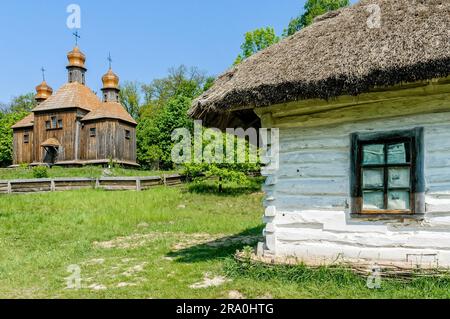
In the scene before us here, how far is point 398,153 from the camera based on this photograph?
5.60 meters

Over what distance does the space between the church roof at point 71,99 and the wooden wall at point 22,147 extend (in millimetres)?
3683

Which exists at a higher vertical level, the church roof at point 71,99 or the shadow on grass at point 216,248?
the church roof at point 71,99

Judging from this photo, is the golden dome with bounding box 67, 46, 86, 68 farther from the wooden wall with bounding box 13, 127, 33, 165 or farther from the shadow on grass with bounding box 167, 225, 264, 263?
the shadow on grass with bounding box 167, 225, 264, 263

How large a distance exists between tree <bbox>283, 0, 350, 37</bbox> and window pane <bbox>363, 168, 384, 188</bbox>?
25.3 m

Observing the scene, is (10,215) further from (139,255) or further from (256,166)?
(256,166)

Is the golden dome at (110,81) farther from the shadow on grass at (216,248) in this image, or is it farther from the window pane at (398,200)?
the window pane at (398,200)

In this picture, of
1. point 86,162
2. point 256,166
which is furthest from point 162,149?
point 256,166

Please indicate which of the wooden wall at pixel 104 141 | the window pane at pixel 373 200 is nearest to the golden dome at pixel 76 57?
the wooden wall at pixel 104 141

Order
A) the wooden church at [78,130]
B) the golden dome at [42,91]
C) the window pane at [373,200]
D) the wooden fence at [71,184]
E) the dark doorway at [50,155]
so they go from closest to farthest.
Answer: the window pane at [373,200] < the wooden fence at [71,184] < the wooden church at [78,130] < the dark doorway at [50,155] < the golden dome at [42,91]

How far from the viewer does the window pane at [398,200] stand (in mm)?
5512

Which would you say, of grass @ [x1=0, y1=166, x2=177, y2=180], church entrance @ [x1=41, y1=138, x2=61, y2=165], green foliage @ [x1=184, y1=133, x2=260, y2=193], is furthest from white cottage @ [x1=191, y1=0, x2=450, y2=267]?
church entrance @ [x1=41, y1=138, x2=61, y2=165]

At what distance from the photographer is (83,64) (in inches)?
1446

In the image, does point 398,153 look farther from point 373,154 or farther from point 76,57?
point 76,57

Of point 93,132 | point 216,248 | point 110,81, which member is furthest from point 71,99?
point 216,248
